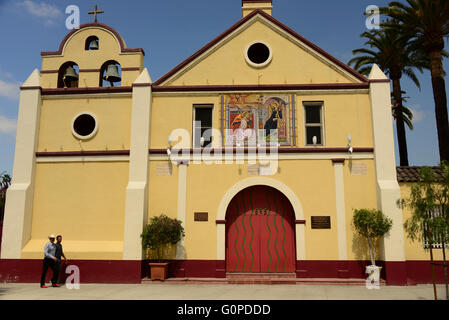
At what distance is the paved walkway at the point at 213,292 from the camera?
10617 mm

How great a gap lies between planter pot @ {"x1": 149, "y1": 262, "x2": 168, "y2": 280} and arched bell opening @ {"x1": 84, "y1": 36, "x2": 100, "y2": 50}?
9175mm

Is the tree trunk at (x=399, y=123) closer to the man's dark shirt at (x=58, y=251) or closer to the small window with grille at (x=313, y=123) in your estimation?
the small window with grille at (x=313, y=123)

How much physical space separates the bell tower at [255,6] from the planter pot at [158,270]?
10714 mm

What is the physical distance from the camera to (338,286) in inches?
499

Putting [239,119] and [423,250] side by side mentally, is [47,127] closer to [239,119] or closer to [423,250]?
[239,119]

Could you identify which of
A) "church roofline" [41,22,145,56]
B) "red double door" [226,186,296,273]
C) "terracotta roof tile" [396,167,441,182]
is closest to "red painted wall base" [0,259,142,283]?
"red double door" [226,186,296,273]

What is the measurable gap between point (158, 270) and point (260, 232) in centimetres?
391

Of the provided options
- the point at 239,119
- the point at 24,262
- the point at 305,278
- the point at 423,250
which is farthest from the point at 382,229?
the point at 24,262

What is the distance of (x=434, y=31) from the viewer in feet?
63.3

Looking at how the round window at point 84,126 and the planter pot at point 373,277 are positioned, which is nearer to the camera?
the planter pot at point 373,277

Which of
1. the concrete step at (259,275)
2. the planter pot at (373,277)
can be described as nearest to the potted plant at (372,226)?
the planter pot at (373,277)

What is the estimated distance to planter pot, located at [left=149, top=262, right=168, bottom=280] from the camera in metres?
13.2

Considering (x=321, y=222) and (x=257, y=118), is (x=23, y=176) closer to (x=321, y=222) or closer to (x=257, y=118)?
(x=257, y=118)

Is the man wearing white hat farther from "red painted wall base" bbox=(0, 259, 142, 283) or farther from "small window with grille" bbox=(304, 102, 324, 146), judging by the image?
"small window with grille" bbox=(304, 102, 324, 146)
